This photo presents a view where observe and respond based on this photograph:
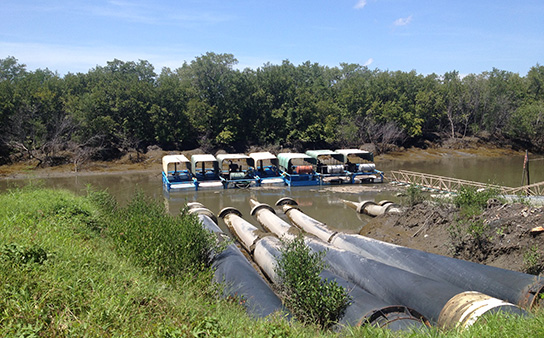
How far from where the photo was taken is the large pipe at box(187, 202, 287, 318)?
774 centimetres

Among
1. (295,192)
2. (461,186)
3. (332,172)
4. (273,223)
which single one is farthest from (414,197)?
(332,172)

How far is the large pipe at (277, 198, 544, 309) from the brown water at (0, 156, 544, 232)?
14.9 feet

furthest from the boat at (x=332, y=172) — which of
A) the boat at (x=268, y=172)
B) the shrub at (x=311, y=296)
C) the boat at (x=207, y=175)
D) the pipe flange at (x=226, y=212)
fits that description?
the shrub at (x=311, y=296)

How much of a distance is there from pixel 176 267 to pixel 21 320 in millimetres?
3634

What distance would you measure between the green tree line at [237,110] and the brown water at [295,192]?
7.37 meters

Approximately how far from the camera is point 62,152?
38.0m

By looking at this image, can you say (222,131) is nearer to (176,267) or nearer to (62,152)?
(62,152)

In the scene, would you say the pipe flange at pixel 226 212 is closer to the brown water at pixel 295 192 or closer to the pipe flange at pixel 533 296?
the brown water at pixel 295 192

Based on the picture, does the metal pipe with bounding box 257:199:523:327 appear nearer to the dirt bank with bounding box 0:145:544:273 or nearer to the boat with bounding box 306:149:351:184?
the dirt bank with bounding box 0:145:544:273

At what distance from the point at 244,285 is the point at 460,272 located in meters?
5.29

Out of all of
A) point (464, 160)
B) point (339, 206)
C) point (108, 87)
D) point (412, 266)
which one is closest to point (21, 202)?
point (412, 266)

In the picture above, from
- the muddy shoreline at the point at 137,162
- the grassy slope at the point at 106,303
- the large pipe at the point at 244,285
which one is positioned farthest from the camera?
the muddy shoreline at the point at 137,162

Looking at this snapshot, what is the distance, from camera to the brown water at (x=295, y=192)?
21625 mm

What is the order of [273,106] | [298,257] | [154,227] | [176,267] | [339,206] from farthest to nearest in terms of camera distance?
[273,106] < [339,206] < [154,227] < [176,267] < [298,257]
